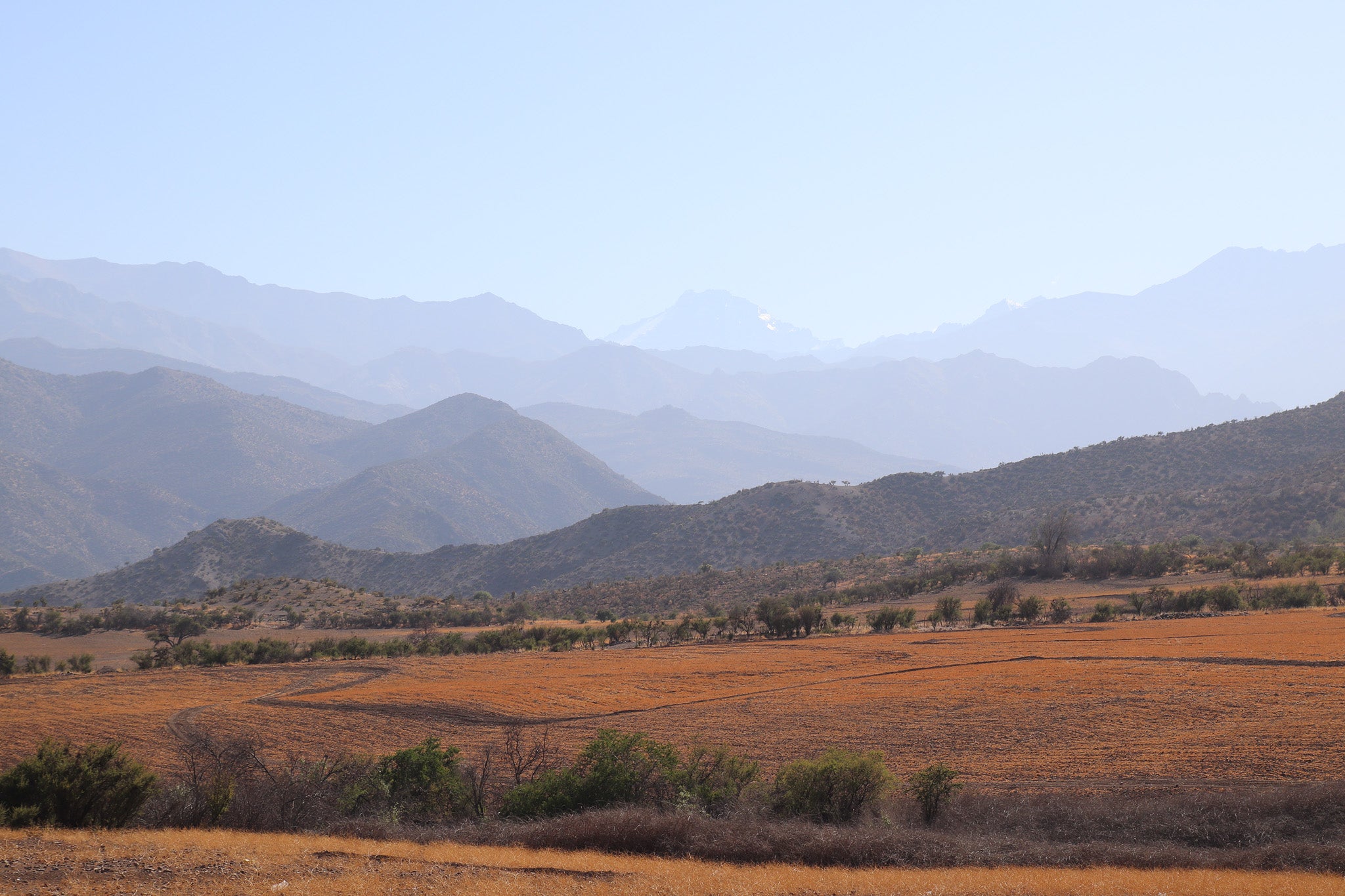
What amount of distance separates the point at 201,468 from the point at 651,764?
175 m

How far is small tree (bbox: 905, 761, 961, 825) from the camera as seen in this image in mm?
16031

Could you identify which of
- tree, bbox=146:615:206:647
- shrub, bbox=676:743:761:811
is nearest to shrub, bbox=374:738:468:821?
shrub, bbox=676:743:761:811

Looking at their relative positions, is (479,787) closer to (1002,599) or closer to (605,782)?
(605,782)

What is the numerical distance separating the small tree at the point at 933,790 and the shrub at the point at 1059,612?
33.5 metres

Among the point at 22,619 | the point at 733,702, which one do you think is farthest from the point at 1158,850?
the point at 22,619

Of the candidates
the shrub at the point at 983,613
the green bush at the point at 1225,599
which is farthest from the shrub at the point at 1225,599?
the shrub at the point at 983,613

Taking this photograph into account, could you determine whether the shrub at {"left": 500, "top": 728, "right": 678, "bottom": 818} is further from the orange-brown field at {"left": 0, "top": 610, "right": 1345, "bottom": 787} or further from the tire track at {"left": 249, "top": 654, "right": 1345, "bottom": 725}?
the tire track at {"left": 249, "top": 654, "right": 1345, "bottom": 725}

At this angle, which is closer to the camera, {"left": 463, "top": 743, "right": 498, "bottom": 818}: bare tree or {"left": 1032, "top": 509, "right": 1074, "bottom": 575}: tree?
{"left": 463, "top": 743, "right": 498, "bottom": 818}: bare tree

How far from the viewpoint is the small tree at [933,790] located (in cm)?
1603

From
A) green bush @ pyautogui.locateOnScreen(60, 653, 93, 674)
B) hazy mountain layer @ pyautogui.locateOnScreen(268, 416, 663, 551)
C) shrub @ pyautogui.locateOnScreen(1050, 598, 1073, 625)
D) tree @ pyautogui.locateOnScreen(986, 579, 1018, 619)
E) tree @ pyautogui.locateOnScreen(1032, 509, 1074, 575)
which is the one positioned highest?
hazy mountain layer @ pyautogui.locateOnScreen(268, 416, 663, 551)

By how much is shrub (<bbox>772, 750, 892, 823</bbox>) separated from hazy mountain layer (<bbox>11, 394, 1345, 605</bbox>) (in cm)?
6801

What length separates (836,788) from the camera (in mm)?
16828

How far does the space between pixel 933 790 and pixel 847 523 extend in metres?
82.5

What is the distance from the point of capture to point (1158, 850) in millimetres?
13359
